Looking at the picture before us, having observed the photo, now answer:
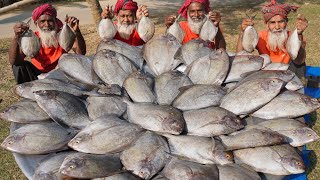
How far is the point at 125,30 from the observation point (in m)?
4.91

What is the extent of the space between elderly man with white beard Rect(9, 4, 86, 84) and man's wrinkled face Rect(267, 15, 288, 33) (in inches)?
101

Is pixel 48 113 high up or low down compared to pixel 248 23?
down

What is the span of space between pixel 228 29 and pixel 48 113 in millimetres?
7746

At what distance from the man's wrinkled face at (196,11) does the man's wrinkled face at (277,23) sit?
0.93m

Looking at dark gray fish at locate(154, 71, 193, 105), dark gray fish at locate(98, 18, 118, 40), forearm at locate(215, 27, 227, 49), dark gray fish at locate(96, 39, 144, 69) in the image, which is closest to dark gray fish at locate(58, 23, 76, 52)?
dark gray fish at locate(98, 18, 118, 40)

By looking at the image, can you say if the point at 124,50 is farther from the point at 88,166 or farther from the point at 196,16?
the point at 196,16

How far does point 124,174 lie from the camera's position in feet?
7.36

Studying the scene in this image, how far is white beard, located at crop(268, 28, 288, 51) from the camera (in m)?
4.79

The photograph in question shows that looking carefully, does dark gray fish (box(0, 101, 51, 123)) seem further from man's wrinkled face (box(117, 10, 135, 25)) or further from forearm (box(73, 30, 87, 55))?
man's wrinkled face (box(117, 10, 135, 25))

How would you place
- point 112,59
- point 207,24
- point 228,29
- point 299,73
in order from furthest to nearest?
1. point 228,29
2. point 299,73
3. point 207,24
4. point 112,59

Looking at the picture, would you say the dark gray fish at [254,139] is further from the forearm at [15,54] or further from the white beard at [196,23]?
the forearm at [15,54]

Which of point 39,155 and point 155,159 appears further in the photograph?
point 39,155

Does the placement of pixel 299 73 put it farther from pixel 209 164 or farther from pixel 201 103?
pixel 209 164

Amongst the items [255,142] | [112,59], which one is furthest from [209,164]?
[112,59]
